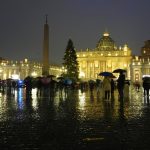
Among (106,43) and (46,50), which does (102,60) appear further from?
(46,50)

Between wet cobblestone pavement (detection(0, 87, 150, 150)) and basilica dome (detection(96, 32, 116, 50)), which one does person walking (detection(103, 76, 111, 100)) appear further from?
basilica dome (detection(96, 32, 116, 50))

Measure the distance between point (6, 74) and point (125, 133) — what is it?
14760cm

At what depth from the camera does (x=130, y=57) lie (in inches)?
5625

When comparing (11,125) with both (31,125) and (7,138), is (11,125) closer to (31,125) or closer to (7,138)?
(31,125)

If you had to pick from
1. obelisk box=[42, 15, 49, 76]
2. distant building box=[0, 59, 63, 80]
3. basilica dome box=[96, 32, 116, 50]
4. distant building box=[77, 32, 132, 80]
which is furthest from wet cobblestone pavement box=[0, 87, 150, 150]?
distant building box=[0, 59, 63, 80]

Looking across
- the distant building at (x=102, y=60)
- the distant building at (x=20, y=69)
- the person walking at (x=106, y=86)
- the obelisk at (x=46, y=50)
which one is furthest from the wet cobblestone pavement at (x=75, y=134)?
the distant building at (x=20, y=69)

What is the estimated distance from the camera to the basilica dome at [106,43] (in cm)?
14838

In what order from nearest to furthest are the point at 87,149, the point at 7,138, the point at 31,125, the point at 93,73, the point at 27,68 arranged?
the point at 87,149, the point at 7,138, the point at 31,125, the point at 93,73, the point at 27,68

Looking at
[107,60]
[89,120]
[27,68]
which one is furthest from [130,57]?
[89,120]

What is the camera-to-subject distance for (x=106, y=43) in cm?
15062

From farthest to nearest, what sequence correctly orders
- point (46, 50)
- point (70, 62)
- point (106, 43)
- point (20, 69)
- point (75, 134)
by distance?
point (20, 69) → point (106, 43) → point (70, 62) → point (46, 50) → point (75, 134)

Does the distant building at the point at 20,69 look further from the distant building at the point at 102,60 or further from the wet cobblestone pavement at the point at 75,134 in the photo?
the wet cobblestone pavement at the point at 75,134

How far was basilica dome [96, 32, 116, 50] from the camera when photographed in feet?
487

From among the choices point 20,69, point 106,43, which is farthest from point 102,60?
point 20,69
